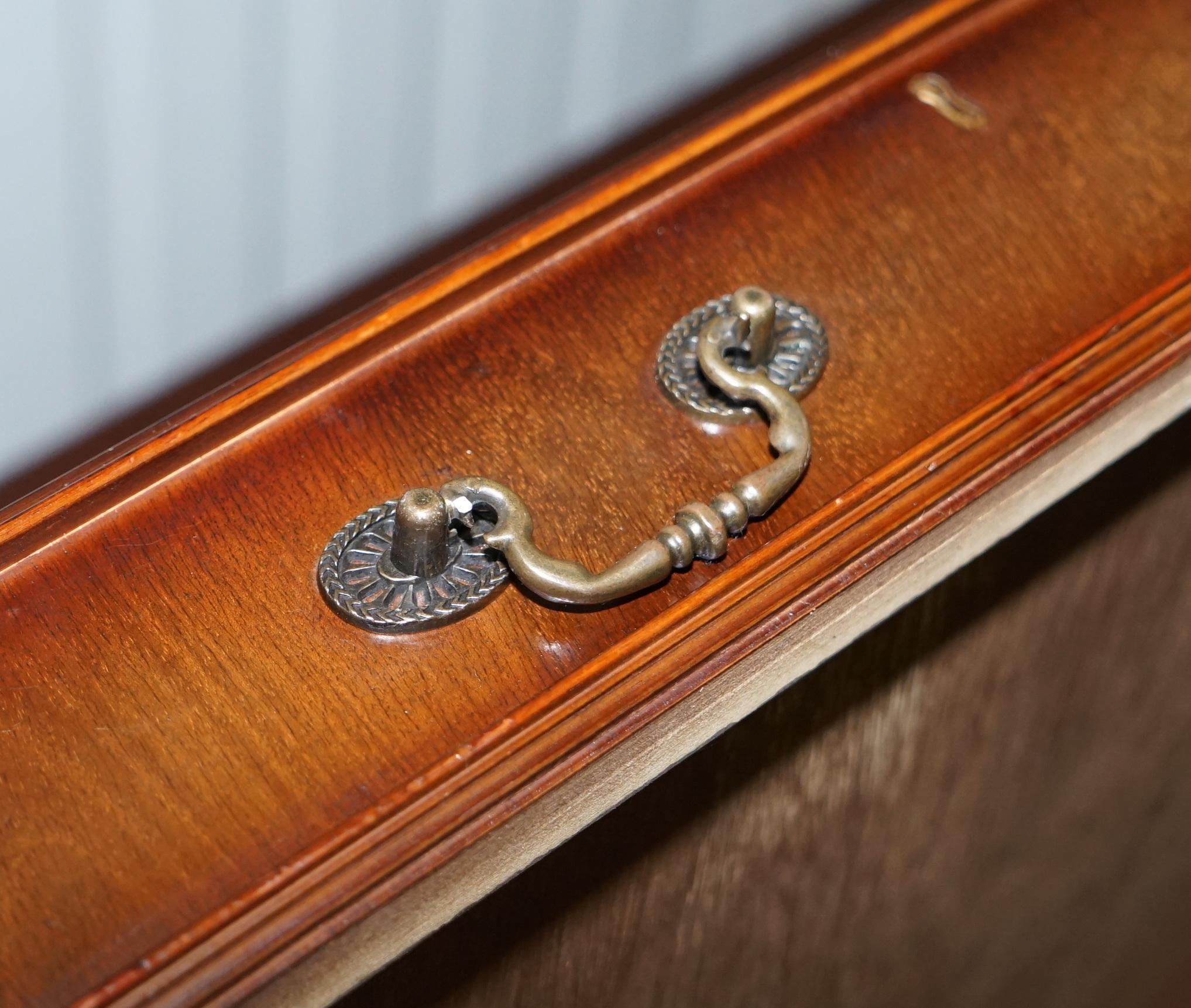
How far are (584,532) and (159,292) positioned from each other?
38.1 inches

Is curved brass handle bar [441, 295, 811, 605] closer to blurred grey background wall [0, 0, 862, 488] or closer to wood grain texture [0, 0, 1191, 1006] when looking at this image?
wood grain texture [0, 0, 1191, 1006]

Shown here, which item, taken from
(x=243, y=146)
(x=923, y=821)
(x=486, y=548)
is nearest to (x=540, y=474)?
(x=486, y=548)

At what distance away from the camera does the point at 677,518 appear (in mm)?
458

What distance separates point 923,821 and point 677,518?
0.33m

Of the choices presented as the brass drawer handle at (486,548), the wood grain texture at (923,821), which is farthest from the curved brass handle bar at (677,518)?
the wood grain texture at (923,821)

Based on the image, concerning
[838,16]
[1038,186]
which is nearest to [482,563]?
[1038,186]

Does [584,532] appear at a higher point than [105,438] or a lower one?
lower

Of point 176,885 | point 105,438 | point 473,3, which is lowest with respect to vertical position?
point 176,885

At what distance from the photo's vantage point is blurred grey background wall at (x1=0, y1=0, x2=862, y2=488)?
1.20m

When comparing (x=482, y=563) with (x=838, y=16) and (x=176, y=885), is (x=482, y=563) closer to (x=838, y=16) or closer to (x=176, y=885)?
(x=176, y=885)

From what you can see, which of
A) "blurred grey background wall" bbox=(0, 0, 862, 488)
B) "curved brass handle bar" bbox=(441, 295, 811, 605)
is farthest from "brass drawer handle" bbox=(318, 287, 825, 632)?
"blurred grey background wall" bbox=(0, 0, 862, 488)

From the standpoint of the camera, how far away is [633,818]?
0.55 m

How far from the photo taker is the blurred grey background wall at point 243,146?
3.93 ft

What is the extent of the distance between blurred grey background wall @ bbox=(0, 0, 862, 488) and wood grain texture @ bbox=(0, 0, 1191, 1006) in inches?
30.2
